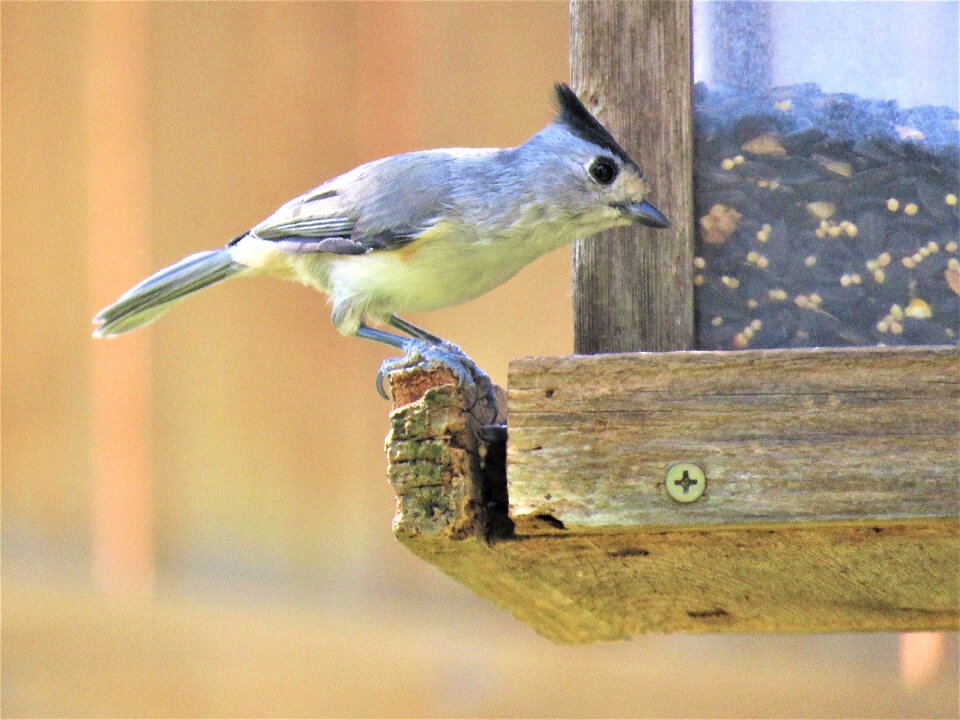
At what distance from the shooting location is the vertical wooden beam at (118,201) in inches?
214

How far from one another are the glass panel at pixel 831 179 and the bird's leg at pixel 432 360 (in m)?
0.48

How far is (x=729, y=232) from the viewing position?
9.09 ft

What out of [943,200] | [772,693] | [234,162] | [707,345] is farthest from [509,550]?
[234,162]

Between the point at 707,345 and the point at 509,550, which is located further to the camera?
the point at 707,345

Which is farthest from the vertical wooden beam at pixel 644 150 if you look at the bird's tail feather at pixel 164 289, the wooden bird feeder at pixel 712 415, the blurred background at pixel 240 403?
the blurred background at pixel 240 403

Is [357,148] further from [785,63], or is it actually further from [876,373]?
[876,373]

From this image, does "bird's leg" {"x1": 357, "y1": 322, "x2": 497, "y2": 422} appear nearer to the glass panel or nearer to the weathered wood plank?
the weathered wood plank

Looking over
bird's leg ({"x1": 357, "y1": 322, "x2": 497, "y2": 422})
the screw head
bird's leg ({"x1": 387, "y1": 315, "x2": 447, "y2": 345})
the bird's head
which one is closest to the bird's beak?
the bird's head

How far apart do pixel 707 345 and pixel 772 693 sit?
2.53 meters

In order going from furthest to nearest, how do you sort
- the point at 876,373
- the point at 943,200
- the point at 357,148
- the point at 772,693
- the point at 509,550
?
1. the point at 357,148
2. the point at 772,693
3. the point at 943,200
4. the point at 509,550
5. the point at 876,373

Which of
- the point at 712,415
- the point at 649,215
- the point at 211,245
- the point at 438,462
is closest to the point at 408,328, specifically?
the point at 649,215

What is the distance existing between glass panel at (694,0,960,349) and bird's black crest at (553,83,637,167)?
0.58 ft

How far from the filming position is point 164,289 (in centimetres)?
404

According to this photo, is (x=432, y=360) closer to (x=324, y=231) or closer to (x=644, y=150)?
(x=644, y=150)
